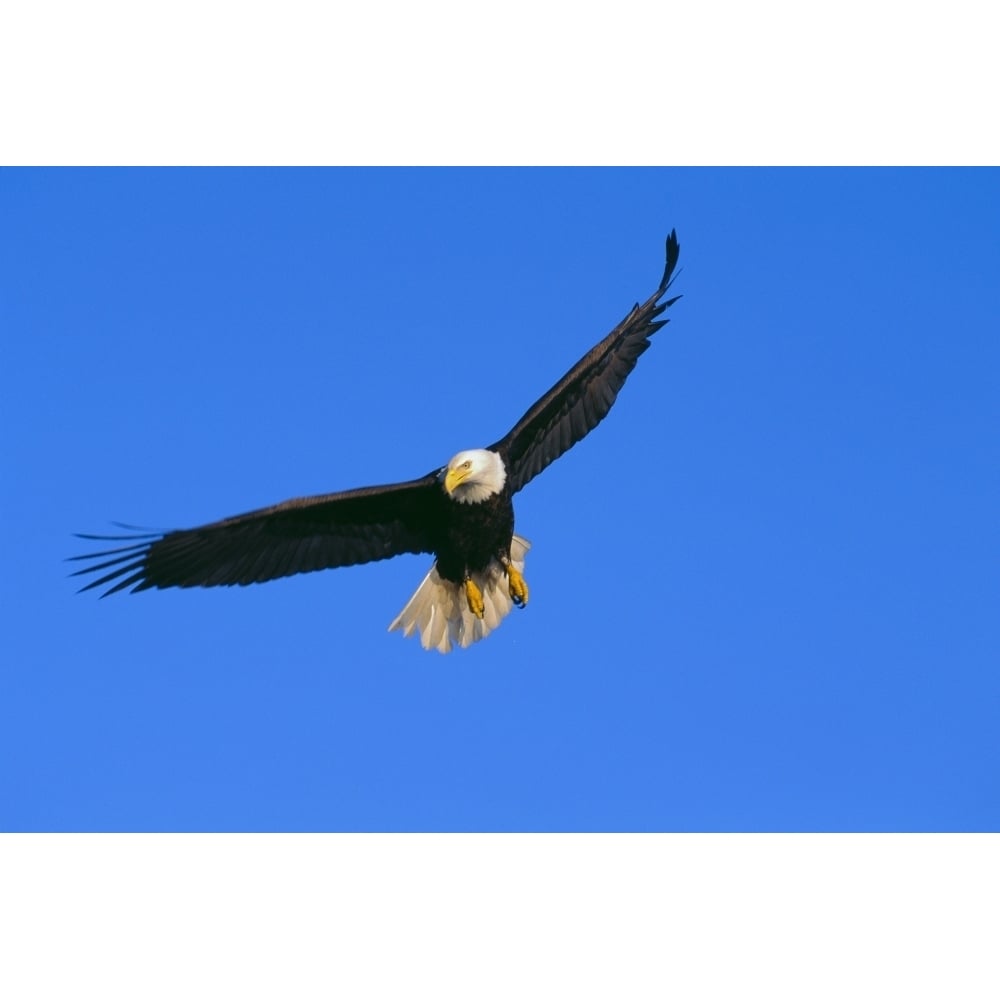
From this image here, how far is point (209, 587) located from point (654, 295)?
2513mm

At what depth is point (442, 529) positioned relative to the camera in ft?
24.9

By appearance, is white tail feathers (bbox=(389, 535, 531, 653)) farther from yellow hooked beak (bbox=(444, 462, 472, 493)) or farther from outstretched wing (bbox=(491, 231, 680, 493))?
yellow hooked beak (bbox=(444, 462, 472, 493))

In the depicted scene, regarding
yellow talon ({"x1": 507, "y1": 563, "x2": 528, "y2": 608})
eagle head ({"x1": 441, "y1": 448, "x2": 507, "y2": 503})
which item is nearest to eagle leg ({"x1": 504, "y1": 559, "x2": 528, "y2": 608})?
yellow talon ({"x1": 507, "y1": 563, "x2": 528, "y2": 608})

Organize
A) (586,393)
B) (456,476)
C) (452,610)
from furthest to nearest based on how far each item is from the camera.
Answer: (452,610) → (586,393) → (456,476)

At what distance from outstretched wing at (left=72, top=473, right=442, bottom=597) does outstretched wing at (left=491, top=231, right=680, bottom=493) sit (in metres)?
0.47

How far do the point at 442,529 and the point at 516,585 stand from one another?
0.46m

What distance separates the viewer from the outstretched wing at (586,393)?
7562 mm

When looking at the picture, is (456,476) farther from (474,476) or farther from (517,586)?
(517,586)

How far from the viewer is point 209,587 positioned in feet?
23.5

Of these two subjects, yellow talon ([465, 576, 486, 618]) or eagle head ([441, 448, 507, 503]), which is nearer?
eagle head ([441, 448, 507, 503])

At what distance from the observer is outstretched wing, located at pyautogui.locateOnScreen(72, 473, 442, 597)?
22.8ft

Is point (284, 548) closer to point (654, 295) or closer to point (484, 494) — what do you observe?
point (484, 494)

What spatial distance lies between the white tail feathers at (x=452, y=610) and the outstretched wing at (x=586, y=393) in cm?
52

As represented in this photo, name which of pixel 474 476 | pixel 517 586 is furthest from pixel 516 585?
pixel 474 476
